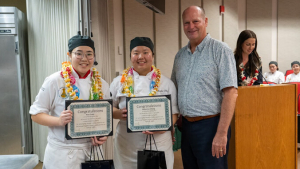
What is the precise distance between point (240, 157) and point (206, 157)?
0.62 m

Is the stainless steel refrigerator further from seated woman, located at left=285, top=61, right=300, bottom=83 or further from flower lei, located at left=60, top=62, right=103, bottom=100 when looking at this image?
seated woman, located at left=285, top=61, right=300, bottom=83

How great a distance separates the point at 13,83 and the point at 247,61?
11.1 ft

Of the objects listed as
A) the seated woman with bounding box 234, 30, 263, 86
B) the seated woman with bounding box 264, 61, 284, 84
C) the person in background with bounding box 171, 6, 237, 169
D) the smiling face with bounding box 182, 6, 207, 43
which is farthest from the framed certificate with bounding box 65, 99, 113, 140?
the seated woman with bounding box 264, 61, 284, 84

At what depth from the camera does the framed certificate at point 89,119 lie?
1599 mm

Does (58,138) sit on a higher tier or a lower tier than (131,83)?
lower

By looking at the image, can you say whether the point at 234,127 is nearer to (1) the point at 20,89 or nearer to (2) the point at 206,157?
(2) the point at 206,157

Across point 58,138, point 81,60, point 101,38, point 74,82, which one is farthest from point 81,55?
point 101,38

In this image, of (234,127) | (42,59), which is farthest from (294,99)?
(42,59)

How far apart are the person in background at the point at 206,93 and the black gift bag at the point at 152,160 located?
0.36 metres

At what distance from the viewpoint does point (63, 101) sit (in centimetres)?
169

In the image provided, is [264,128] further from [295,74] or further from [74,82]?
[295,74]

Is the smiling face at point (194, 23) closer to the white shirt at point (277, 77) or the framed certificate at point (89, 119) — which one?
the framed certificate at point (89, 119)

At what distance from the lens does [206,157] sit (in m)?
1.95

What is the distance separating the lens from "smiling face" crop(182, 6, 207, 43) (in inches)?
75.5
